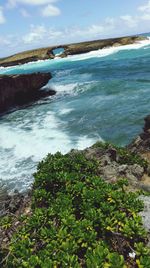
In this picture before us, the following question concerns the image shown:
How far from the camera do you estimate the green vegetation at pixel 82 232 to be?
7.43 meters

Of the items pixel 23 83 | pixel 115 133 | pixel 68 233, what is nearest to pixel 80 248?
pixel 68 233

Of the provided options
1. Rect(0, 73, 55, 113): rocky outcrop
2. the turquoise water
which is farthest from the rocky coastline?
Rect(0, 73, 55, 113): rocky outcrop

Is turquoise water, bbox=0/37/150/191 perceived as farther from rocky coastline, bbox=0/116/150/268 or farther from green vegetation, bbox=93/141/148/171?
green vegetation, bbox=93/141/148/171

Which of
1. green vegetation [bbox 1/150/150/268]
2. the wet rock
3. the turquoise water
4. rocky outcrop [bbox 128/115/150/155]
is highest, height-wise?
green vegetation [bbox 1/150/150/268]

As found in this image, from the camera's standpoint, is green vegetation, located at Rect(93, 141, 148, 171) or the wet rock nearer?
the wet rock

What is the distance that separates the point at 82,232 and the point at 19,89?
36483 millimetres

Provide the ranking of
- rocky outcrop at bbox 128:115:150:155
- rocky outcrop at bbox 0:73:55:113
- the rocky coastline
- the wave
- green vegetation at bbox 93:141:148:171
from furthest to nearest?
1. the wave
2. rocky outcrop at bbox 0:73:55:113
3. rocky outcrop at bbox 128:115:150:155
4. green vegetation at bbox 93:141:148:171
5. the rocky coastline

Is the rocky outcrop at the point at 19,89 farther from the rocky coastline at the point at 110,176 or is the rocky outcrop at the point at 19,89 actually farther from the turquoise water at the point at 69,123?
the rocky coastline at the point at 110,176

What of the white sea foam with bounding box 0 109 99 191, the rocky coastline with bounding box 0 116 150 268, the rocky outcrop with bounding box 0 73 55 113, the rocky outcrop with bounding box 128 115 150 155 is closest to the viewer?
the rocky coastline with bounding box 0 116 150 268

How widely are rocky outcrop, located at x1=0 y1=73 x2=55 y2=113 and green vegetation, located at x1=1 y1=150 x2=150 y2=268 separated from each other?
3208cm

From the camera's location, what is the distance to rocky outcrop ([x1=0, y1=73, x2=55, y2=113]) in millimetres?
41119

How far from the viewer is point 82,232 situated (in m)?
8.17

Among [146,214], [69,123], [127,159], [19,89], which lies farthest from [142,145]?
[19,89]

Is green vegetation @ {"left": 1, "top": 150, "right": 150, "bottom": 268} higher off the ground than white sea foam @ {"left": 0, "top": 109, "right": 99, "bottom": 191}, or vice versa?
green vegetation @ {"left": 1, "top": 150, "right": 150, "bottom": 268}
